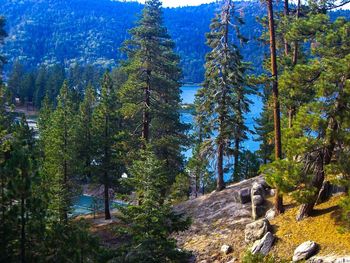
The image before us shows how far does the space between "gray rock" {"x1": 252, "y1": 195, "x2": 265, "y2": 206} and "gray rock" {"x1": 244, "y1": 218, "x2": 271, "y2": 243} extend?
2.58 metres

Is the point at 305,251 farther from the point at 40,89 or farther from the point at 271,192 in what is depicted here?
the point at 40,89

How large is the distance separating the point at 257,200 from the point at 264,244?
→ 4.22 metres

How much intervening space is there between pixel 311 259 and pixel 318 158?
12.3 feet

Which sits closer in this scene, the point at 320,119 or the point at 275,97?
the point at 320,119

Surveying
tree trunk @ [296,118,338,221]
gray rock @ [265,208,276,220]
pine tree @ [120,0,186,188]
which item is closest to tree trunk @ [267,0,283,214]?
gray rock @ [265,208,276,220]

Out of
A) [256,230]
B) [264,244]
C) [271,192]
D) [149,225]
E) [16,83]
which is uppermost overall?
[16,83]

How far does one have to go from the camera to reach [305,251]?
14859mm

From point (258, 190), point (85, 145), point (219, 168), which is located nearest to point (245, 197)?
point (258, 190)

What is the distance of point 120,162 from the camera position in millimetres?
31234

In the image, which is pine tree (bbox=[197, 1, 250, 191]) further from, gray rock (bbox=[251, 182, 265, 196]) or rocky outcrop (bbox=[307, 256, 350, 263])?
rocky outcrop (bbox=[307, 256, 350, 263])

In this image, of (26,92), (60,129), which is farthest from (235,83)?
(26,92)

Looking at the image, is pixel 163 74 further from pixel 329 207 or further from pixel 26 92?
pixel 26 92

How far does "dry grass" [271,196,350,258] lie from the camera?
1457 centimetres

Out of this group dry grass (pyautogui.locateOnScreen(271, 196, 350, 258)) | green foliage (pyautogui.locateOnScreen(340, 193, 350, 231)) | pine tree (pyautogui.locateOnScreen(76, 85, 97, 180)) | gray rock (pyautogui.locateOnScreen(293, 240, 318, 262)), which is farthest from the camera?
pine tree (pyautogui.locateOnScreen(76, 85, 97, 180))
